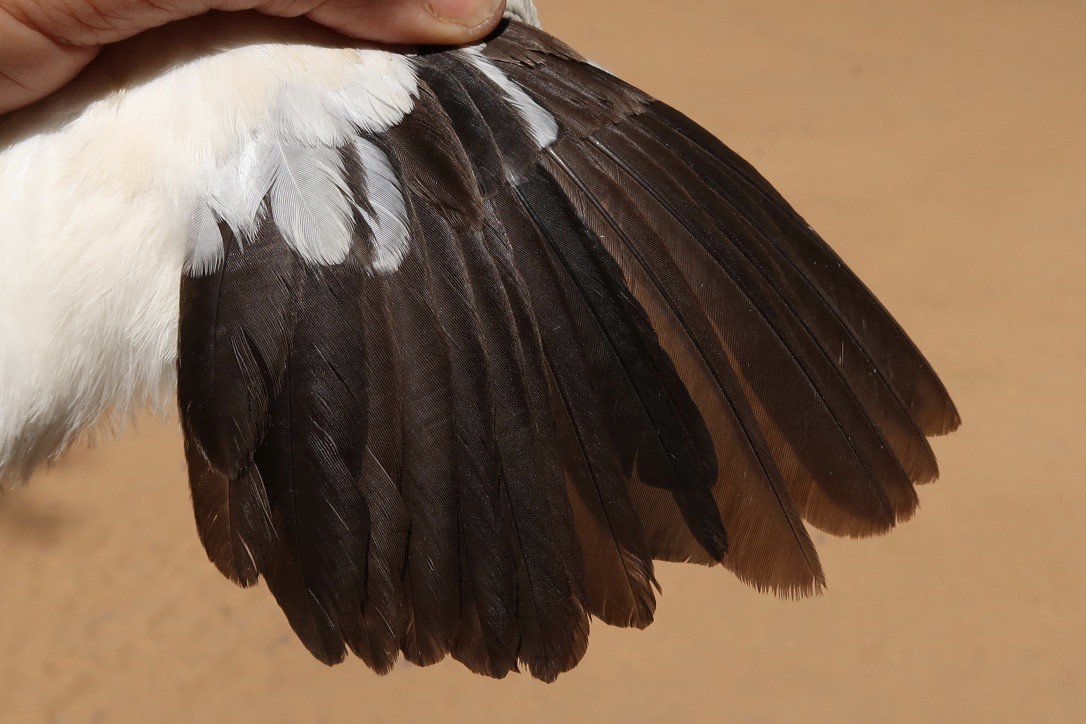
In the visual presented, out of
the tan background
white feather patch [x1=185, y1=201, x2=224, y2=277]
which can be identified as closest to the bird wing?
white feather patch [x1=185, y1=201, x2=224, y2=277]

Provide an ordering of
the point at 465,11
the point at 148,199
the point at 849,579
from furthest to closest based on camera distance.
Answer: the point at 849,579, the point at 465,11, the point at 148,199

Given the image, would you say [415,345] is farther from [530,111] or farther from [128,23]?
[128,23]

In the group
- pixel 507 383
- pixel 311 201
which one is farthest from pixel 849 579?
pixel 311 201

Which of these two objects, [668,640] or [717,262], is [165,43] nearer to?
[717,262]

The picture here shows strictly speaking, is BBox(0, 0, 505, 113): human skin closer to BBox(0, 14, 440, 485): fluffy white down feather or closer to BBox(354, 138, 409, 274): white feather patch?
BBox(0, 14, 440, 485): fluffy white down feather

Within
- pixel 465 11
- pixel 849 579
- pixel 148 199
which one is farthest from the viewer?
pixel 849 579

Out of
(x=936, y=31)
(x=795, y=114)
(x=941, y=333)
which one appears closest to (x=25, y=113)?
(x=941, y=333)
